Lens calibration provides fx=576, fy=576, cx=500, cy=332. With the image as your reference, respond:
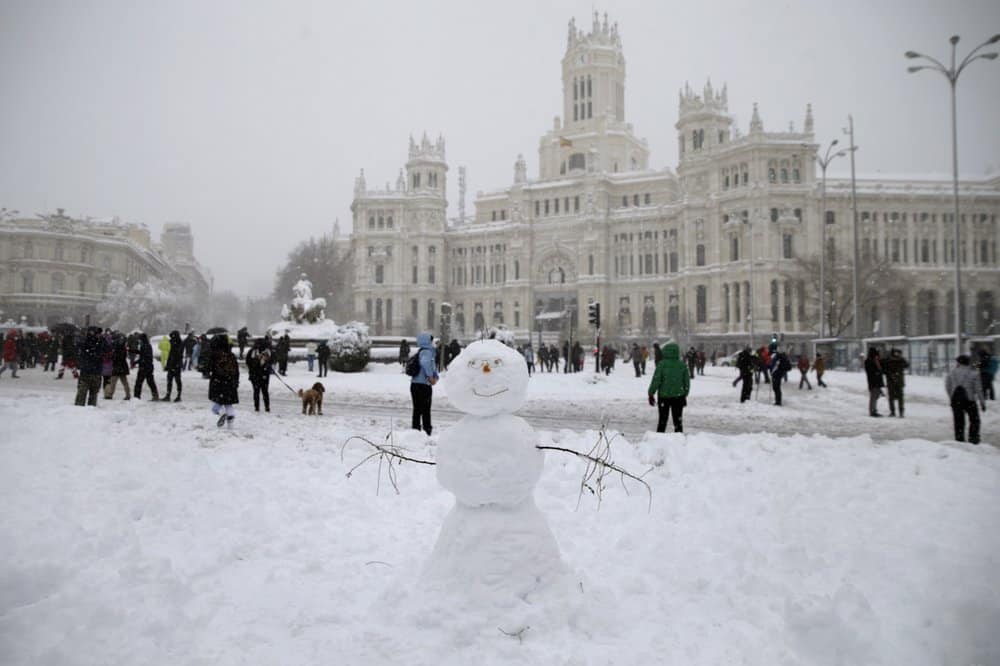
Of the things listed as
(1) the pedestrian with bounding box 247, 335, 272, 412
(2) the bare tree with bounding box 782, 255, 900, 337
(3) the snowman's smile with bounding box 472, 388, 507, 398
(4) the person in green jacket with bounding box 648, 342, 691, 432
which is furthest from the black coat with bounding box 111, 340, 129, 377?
(2) the bare tree with bounding box 782, 255, 900, 337

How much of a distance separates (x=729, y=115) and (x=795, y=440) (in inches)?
2583

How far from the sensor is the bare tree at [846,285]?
127 feet

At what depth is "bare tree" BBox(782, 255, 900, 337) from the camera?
38.8 meters

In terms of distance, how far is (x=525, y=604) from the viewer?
315cm

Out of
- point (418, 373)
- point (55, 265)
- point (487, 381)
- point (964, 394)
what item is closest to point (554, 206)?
point (964, 394)

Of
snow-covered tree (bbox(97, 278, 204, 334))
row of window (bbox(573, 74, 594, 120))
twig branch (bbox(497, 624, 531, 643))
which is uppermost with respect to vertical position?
Result: row of window (bbox(573, 74, 594, 120))

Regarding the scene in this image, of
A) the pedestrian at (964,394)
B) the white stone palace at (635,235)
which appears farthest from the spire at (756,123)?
the pedestrian at (964,394)

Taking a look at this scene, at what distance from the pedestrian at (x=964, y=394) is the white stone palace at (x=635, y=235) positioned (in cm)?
3668

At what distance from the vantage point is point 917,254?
5353 cm

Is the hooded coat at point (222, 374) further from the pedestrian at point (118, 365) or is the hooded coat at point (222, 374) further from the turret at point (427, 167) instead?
the turret at point (427, 167)

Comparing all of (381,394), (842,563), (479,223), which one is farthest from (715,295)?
(842,563)

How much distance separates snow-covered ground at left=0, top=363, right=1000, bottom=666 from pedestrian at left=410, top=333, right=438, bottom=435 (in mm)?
1366

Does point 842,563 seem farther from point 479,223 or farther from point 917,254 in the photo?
point 479,223

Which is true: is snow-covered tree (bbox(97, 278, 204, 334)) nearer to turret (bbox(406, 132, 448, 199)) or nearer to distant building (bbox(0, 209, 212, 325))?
distant building (bbox(0, 209, 212, 325))
